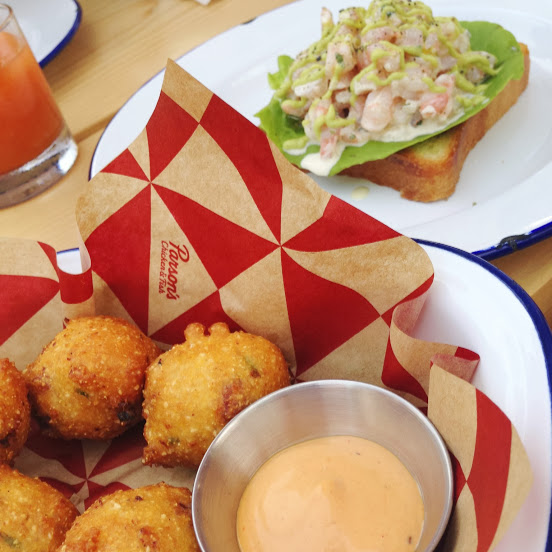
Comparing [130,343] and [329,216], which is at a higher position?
[329,216]

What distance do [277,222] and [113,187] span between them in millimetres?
382

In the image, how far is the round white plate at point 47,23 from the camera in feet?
9.19

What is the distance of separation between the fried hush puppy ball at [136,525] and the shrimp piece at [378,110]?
52.8 inches

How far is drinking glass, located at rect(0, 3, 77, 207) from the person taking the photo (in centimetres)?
215

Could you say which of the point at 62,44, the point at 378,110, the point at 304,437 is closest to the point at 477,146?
the point at 378,110

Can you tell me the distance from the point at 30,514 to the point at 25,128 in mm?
1419

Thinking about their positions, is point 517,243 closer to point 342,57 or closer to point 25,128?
point 342,57

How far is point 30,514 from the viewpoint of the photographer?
119 cm

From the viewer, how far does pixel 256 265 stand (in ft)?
4.64

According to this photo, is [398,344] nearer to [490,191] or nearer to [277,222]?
[277,222]

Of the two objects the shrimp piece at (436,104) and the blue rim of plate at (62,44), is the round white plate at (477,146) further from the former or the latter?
the blue rim of plate at (62,44)

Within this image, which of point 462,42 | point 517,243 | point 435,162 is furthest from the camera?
point 462,42

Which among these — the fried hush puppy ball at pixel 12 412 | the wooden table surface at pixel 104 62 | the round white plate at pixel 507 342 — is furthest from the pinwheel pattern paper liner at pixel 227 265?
the wooden table surface at pixel 104 62

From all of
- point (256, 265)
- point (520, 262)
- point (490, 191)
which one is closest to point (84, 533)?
point (256, 265)
